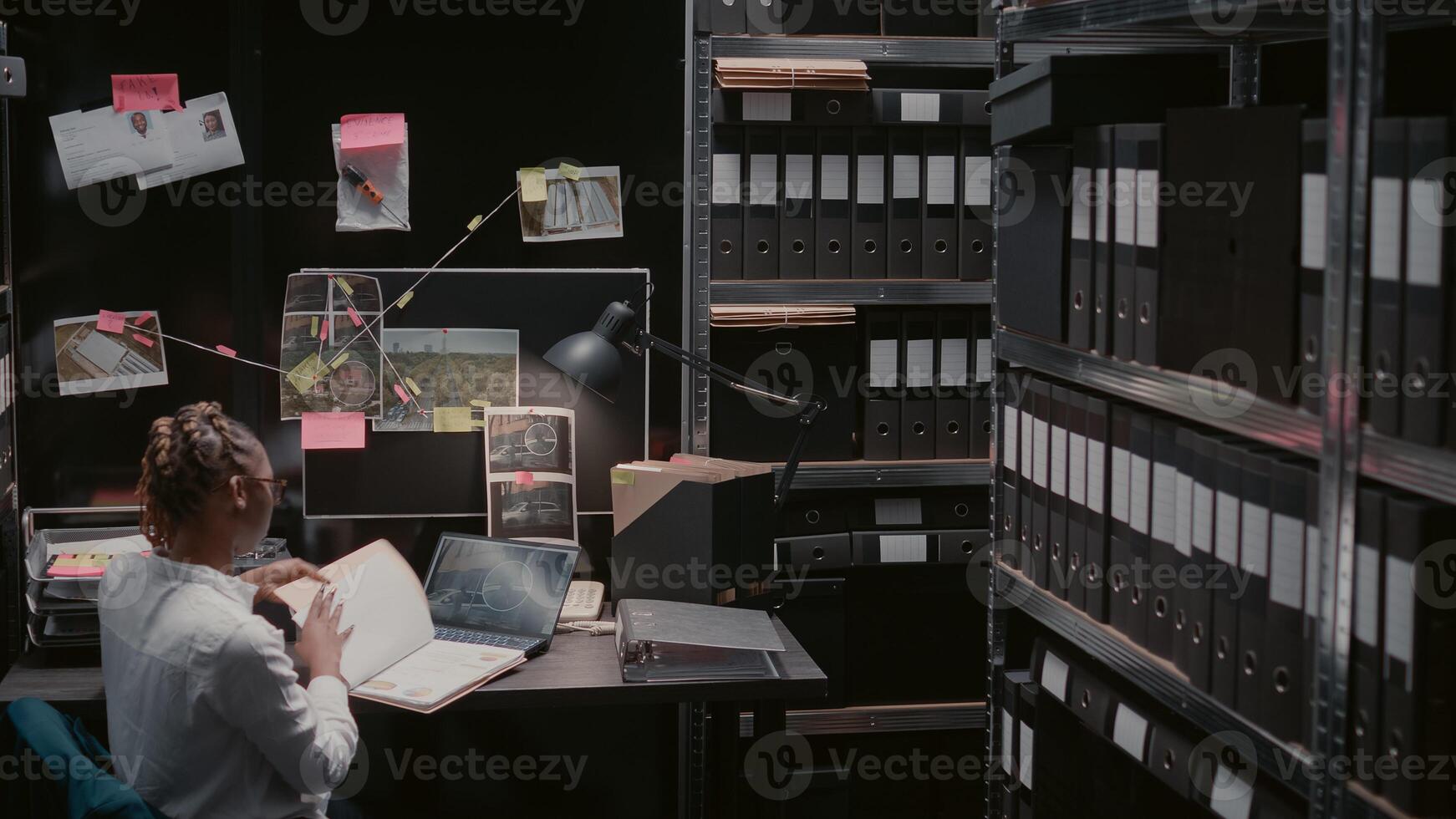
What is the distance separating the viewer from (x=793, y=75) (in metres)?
2.75

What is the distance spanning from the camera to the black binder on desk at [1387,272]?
1288 millimetres

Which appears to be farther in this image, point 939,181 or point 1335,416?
point 939,181

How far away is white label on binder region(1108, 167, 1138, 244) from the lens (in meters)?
1.76

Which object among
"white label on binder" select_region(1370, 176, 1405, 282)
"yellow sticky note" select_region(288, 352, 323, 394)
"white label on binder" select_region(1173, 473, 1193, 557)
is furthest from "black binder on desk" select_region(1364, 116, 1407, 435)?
"yellow sticky note" select_region(288, 352, 323, 394)

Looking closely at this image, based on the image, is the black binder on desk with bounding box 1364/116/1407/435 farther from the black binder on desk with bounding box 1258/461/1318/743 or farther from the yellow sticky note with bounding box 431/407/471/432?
the yellow sticky note with bounding box 431/407/471/432

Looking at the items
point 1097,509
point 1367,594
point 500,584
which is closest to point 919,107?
point 1097,509

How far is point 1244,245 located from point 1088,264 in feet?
1.21

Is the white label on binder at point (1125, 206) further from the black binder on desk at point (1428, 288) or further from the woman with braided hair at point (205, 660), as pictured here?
the woman with braided hair at point (205, 660)

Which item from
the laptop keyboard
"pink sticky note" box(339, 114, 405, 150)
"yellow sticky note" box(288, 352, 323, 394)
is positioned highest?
"pink sticky note" box(339, 114, 405, 150)

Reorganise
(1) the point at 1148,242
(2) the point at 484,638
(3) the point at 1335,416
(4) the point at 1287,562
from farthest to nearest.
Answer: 1. (2) the point at 484,638
2. (1) the point at 1148,242
3. (4) the point at 1287,562
4. (3) the point at 1335,416

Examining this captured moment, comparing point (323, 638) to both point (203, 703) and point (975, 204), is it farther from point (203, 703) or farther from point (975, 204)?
point (975, 204)

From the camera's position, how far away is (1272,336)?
150 cm

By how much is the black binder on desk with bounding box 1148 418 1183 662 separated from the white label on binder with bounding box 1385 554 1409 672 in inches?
15.1

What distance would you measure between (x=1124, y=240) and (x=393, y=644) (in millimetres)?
1479
